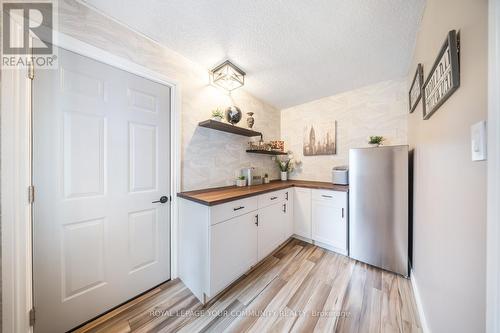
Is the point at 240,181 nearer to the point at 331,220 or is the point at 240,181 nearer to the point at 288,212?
the point at 288,212

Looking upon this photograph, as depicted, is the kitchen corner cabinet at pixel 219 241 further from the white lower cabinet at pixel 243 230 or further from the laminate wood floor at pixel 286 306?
the laminate wood floor at pixel 286 306

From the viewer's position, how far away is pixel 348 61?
5.89 ft

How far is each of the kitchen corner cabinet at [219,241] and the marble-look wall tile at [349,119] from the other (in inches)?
55.5

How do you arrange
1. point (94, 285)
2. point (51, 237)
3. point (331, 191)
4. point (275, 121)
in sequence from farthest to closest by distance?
point (275, 121) < point (331, 191) < point (94, 285) < point (51, 237)

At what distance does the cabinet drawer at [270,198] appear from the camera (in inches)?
72.5

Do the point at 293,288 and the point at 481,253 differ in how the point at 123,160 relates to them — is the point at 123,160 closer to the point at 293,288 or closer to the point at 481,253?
the point at 293,288

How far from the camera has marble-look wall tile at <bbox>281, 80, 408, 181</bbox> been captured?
2145 mm

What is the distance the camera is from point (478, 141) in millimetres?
546

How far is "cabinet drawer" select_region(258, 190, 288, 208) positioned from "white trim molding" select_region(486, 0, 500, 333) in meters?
1.47

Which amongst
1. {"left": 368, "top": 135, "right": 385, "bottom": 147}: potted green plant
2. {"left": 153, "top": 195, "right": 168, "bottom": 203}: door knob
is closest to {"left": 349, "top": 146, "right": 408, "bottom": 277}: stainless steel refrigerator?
{"left": 368, "top": 135, "right": 385, "bottom": 147}: potted green plant

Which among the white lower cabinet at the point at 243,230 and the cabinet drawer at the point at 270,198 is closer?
the white lower cabinet at the point at 243,230

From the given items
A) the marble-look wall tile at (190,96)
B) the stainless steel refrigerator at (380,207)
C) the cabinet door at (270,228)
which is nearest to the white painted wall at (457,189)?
the stainless steel refrigerator at (380,207)

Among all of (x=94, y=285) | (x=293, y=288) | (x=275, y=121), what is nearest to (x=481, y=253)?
(x=293, y=288)

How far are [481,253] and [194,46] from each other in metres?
2.29
